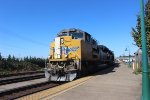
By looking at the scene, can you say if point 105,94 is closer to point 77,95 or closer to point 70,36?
point 77,95

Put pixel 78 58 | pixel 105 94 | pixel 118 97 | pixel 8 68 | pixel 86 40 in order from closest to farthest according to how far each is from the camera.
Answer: pixel 118 97 → pixel 105 94 → pixel 78 58 → pixel 86 40 → pixel 8 68

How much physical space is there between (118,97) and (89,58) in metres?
12.2

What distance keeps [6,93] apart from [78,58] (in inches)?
317

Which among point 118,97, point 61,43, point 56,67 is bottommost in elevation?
point 118,97

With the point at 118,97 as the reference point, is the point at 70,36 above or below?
above

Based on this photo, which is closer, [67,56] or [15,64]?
[67,56]

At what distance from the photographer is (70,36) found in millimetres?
20594

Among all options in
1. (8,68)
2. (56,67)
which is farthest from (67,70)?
(8,68)

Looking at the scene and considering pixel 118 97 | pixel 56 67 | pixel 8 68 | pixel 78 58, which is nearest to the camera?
pixel 118 97

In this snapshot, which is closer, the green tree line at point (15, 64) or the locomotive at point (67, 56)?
the locomotive at point (67, 56)

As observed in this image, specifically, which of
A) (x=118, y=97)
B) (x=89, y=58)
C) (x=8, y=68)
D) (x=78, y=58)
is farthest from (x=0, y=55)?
(x=118, y=97)

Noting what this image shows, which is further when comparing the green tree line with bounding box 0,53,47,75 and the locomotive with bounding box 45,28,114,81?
the green tree line with bounding box 0,53,47,75

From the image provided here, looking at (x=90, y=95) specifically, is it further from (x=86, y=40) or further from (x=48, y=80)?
(x=86, y=40)

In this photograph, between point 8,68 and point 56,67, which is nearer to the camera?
point 56,67
